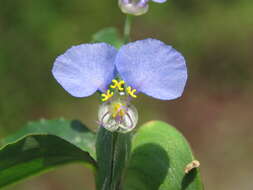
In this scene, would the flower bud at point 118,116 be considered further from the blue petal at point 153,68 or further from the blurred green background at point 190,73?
the blurred green background at point 190,73

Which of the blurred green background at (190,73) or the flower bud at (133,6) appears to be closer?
the flower bud at (133,6)

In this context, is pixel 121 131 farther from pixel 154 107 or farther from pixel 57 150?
pixel 154 107

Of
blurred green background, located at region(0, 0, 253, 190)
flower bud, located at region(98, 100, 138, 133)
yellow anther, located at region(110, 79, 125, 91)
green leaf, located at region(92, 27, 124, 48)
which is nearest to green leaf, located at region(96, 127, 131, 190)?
flower bud, located at region(98, 100, 138, 133)

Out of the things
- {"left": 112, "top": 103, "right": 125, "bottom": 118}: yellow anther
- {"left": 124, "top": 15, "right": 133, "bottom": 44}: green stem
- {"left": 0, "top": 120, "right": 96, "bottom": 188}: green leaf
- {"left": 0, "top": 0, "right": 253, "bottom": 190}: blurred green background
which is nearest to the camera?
{"left": 0, "top": 120, "right": 96, "bottom": 188}: green leaf

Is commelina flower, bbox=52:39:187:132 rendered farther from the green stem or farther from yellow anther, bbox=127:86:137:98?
the green stem

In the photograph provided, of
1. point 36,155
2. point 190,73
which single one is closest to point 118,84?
point 36,155

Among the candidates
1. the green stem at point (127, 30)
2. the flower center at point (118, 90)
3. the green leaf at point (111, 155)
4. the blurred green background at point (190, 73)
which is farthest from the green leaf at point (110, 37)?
the blurred green background at point (190, 73)
